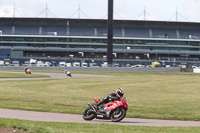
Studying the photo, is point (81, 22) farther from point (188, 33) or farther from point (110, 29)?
point (188, 33)

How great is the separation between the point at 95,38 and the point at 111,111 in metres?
115

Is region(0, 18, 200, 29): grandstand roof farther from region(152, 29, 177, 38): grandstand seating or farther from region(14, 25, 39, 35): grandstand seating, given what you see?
region(152, 29, 177, 38): grandstand seating

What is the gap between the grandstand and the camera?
4990 inches

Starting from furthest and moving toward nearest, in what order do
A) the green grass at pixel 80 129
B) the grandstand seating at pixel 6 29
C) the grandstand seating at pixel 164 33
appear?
the grandstand seating at pixel 164 33 < the grandstand seating at pixel 6 29 < the green grass at pixel 80 129

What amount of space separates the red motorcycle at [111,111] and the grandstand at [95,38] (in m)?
111

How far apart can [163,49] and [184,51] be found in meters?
8.56

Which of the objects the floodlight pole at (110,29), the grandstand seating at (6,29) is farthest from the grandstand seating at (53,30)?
the floodlight pole at (110,29)

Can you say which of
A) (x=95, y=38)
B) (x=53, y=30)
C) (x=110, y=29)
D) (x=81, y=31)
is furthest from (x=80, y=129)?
(x=53, y=30)

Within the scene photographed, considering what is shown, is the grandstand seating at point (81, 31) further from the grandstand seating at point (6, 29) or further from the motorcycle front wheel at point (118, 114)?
the motorcycle front wheel at point (118, 114)

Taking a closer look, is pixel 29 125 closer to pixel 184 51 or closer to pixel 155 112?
pixel 155 112

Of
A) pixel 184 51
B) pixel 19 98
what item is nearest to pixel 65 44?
pixel 184 51

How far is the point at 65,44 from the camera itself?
12712 cm

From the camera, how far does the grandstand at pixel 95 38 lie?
416 feet

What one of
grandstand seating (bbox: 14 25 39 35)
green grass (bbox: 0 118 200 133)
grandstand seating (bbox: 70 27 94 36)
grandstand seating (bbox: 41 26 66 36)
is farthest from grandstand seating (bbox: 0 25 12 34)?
green grass (bbox: 0 118 200 133)
